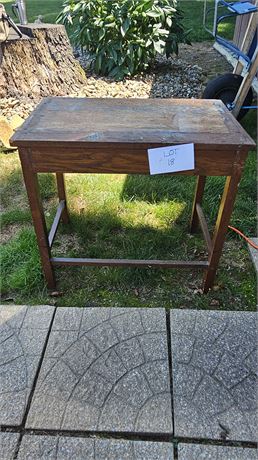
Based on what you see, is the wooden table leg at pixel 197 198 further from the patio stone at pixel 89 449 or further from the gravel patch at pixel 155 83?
the gravel patch at pixel 155 83

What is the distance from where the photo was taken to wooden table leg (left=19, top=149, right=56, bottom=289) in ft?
5.02

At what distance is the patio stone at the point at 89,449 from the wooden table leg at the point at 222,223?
2.79ft

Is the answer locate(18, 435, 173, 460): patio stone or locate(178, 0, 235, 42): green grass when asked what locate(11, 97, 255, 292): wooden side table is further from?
locate(178, 0, 235, 42): green grass

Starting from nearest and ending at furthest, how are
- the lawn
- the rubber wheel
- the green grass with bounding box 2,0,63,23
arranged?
the lawn → the rubber wheel → the green grass with bounding box 2,0,63,23

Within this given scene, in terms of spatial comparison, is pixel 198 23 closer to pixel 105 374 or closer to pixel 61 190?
pixel 61 190

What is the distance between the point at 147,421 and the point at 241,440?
1.18ft

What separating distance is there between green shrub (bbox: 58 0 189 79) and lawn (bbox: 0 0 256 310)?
217cm

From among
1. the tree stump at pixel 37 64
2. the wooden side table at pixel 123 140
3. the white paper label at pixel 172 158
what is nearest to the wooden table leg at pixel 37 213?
the wooden side table at pixel 123 140

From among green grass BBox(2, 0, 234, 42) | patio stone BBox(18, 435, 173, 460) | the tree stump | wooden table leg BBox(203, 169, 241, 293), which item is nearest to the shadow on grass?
wooden table leg BBox(203, 169, 241, 293)

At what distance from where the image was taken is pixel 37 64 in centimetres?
393

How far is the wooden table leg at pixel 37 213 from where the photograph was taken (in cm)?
153

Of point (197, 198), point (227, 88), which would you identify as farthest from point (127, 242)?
point (227, 88)

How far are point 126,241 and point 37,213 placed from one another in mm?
753

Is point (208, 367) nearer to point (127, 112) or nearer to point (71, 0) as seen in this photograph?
point (127, 112)
